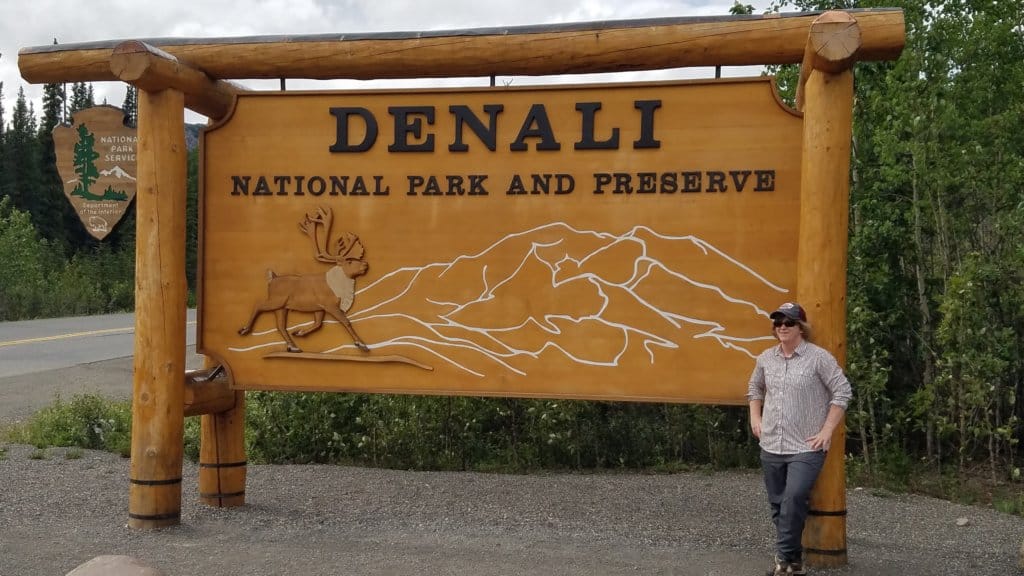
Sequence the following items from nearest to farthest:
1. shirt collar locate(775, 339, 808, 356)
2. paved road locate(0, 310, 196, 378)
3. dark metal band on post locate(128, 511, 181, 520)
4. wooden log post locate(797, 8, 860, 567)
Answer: shirt collar locate(775, 339, 808, 356), wooden log post locate(797, 8, 860, 567), dark metal band on post locate(128, 511, 181, 520), paved road locate(0, 310, 196, 378)

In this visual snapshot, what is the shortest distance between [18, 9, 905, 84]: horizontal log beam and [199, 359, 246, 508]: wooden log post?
2404mm

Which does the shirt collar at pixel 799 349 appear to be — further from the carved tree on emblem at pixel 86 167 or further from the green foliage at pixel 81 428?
the green foliage at pixel 81 428

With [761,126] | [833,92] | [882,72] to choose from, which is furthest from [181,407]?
[882,72]

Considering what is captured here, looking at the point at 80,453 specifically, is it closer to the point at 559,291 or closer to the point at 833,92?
the point at 559,291

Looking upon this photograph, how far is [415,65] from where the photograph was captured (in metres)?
5.77

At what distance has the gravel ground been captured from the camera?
5.29 meters

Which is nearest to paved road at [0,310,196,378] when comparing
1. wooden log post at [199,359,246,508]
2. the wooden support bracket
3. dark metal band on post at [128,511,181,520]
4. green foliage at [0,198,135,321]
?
green foliage at [0,198,135,321]

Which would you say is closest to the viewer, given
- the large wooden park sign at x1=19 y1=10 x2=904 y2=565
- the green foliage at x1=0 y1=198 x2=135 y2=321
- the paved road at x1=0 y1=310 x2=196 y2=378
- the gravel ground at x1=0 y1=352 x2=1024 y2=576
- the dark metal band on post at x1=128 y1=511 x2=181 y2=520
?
the gravel ground at x1=0 y1=352 x2=1024 y2=576

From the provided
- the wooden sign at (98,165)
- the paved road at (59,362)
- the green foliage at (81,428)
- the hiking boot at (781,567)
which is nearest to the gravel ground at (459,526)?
the hiking boot at (781,567)

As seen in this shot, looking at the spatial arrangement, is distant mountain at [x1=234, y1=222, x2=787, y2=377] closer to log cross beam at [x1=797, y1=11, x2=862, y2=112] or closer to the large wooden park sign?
the large wooden park sign

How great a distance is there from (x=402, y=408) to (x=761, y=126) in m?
4.84

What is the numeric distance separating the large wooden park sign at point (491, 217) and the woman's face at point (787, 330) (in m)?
0.43

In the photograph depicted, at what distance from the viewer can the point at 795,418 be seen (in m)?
4.77

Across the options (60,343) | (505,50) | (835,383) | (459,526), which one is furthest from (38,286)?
(835,383)
